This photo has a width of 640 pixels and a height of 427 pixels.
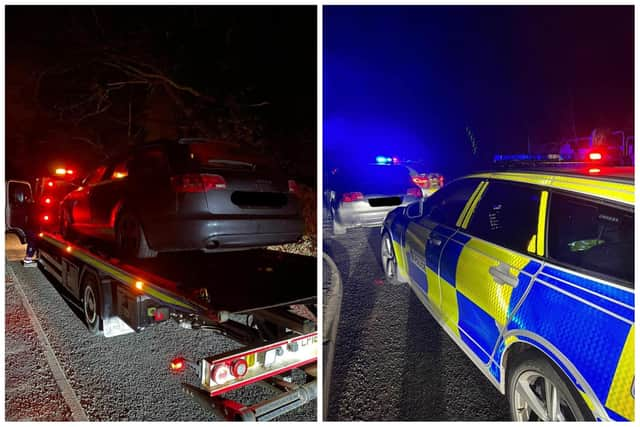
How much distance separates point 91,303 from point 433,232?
245 cm

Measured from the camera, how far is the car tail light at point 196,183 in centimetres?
254

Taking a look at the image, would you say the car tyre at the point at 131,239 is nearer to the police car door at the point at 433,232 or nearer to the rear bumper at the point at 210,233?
the rear bumper at the point at 210,233

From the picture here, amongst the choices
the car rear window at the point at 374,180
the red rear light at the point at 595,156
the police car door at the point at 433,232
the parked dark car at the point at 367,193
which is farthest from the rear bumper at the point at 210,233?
the red rear light at the point at 595,156

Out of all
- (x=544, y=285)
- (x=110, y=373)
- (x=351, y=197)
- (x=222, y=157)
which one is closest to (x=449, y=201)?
(x=351, y=197)

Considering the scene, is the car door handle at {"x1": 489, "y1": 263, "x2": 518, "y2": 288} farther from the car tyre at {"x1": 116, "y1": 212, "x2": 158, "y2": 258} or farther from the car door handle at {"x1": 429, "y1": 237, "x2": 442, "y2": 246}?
the car tyre at {"x1": 116, "y1": 212, "x2": 158, "y2": 258}

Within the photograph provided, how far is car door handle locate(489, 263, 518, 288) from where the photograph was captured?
67.4 inches

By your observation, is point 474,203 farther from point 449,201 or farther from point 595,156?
point 595,156

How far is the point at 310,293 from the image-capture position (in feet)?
8.15

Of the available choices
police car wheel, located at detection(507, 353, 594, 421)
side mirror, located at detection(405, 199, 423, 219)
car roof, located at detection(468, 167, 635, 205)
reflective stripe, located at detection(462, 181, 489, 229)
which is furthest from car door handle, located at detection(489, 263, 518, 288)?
side mirror, located at detection(405, 199, 423, 219)

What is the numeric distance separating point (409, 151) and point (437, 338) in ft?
4.91

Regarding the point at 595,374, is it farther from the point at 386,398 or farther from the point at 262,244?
the point at 262,244

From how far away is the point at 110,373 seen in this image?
2.59 metres

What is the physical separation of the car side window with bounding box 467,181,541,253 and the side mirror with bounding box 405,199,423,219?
651mm

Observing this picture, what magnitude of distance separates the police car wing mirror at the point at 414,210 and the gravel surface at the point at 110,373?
1.35 m
